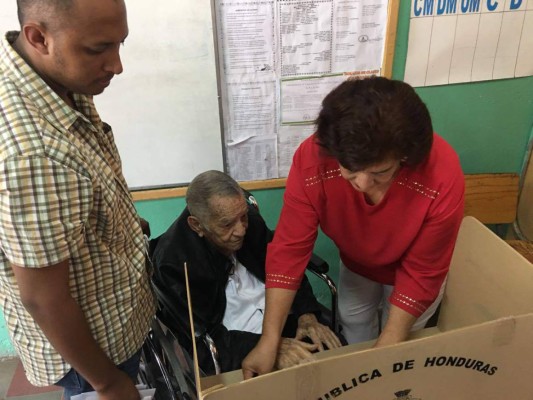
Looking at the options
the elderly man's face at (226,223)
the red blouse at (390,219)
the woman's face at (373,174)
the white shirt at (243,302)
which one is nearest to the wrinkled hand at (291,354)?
the red blouse at (390,219)

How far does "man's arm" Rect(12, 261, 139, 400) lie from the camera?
0.72m

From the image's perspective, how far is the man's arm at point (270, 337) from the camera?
42.2 inches

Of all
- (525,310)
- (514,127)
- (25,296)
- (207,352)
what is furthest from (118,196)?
(514,127)

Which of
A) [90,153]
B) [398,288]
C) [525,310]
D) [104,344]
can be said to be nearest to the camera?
[90,153]

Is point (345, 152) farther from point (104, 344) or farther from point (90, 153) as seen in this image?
point (104, 344)

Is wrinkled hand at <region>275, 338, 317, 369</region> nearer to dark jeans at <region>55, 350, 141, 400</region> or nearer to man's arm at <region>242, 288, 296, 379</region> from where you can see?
man's arm at <region>242, 288, 296, 379</region>

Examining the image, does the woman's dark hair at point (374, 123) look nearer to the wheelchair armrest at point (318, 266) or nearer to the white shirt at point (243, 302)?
the wheelchair armrest at point (318, 266)

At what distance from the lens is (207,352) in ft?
4.36

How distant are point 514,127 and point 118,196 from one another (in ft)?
5.73

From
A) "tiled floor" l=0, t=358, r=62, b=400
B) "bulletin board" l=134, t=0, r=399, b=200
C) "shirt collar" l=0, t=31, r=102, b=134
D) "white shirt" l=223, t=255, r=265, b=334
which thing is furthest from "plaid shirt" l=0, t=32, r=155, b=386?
"tiled floor" l=0, t=358, r=62, b=400

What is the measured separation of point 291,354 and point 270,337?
8 centimetres

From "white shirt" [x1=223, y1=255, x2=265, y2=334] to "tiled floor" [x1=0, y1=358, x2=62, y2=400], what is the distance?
100 cm

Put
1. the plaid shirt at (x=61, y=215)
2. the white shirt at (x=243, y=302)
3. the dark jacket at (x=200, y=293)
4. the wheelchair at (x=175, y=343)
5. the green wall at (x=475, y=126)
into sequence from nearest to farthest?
the plaid shirt at (x=61, y=215) → the wheelchair at (x=175, y=343) → the dark jacket at (x=200, y=293) → the white shirt at (x=243, y=302) → the green wall at (x=475, y=126)

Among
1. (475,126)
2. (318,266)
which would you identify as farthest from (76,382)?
(475,126)
